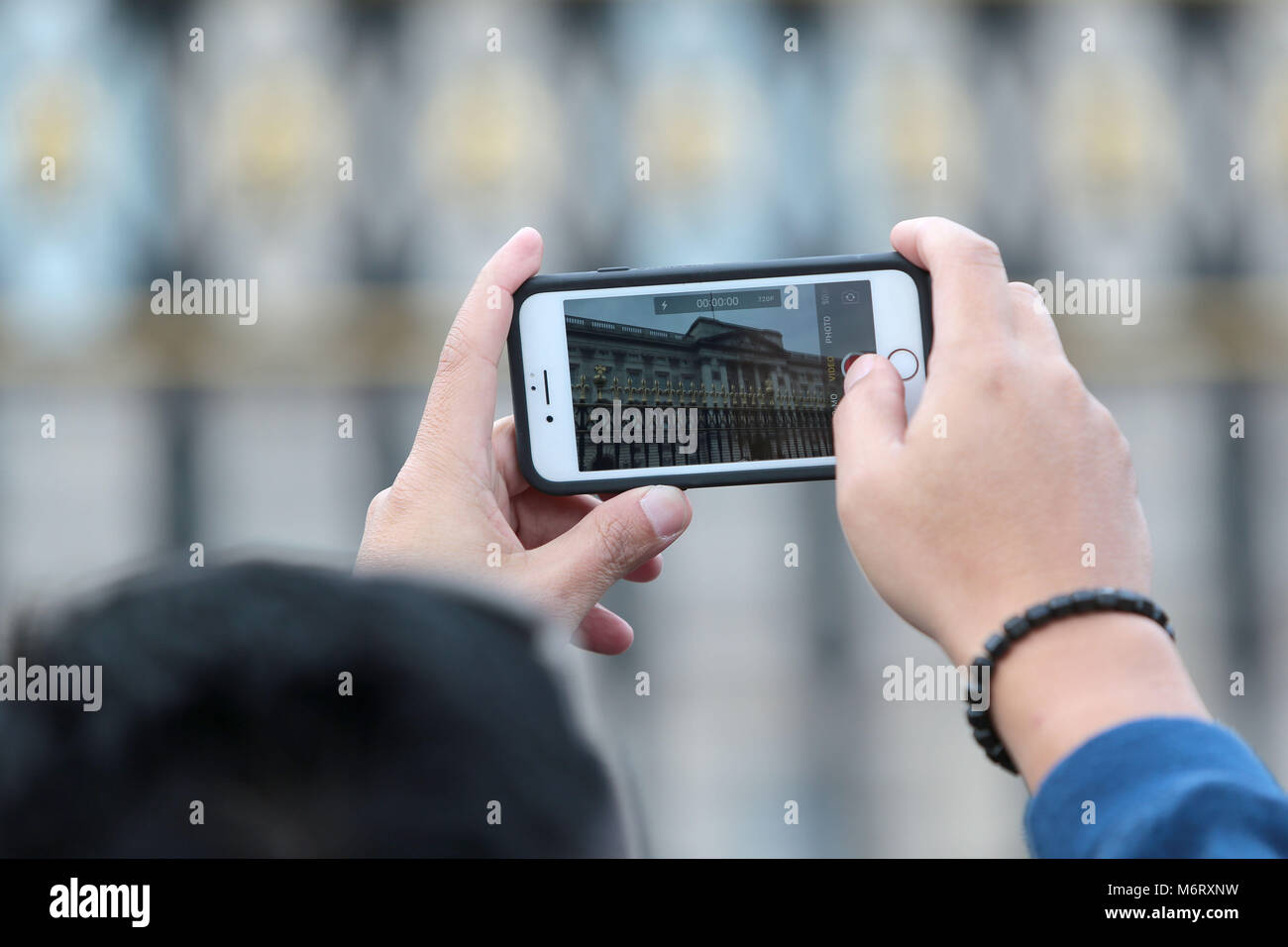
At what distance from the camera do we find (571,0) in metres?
3.90

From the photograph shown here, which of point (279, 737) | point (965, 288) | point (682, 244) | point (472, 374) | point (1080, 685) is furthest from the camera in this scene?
point (682, 244)

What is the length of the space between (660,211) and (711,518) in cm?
103

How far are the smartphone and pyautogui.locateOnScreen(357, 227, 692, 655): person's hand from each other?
42mm

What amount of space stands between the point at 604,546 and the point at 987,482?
0.30 meters

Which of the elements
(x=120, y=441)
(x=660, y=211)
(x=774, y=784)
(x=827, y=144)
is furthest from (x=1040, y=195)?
(x=120, y=441)

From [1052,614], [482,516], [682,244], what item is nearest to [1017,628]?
[1052,614]

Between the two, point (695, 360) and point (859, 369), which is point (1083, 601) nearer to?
point (859, 369)

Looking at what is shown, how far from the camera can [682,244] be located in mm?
3781

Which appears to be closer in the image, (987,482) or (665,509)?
(987,482)

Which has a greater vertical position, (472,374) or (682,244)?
(682,244)

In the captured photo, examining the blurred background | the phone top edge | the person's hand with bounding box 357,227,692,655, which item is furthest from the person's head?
the blurred background

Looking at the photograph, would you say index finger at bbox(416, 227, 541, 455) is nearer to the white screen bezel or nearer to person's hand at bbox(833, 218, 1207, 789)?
the white screen bezel

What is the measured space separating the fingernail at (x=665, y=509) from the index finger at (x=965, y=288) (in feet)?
0.77

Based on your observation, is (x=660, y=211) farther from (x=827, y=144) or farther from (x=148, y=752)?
(x=148, y=752)
